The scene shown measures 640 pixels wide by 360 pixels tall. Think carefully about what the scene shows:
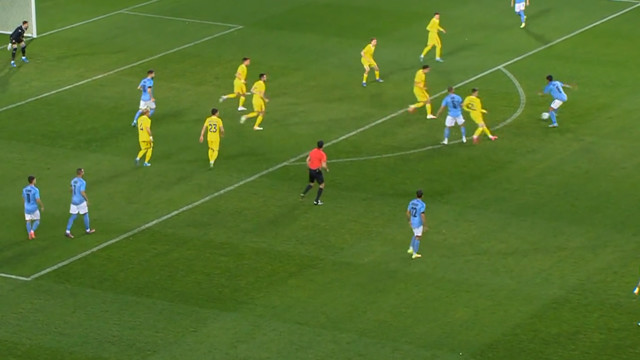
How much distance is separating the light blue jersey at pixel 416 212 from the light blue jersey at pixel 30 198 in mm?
10176

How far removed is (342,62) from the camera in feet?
192

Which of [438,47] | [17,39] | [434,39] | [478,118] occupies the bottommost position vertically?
[478,118]

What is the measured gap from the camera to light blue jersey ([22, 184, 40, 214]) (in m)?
40.0

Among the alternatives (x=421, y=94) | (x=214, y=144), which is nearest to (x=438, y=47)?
(x=421, y=94)

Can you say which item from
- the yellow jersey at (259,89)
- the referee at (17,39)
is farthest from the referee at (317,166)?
the referee at (17,39)

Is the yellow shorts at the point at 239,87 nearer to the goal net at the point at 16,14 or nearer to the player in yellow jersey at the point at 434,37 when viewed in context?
the player in yellow jersey at the point at 434,37

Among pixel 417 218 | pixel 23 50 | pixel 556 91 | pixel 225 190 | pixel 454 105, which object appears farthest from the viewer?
pixel 23 50

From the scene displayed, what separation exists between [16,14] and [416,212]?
99.5 feet

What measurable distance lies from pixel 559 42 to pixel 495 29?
332 cm

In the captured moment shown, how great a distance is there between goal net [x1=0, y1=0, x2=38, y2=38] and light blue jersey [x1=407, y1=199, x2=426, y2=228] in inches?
1150

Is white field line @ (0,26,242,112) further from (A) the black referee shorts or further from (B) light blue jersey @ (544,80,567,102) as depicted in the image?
(B) light blue jersey @ (544,80,567,102)

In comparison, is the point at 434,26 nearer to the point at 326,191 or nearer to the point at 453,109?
the point at 453,109

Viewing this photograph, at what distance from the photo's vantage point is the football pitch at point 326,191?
1366 inches

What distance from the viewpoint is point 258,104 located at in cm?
4997
